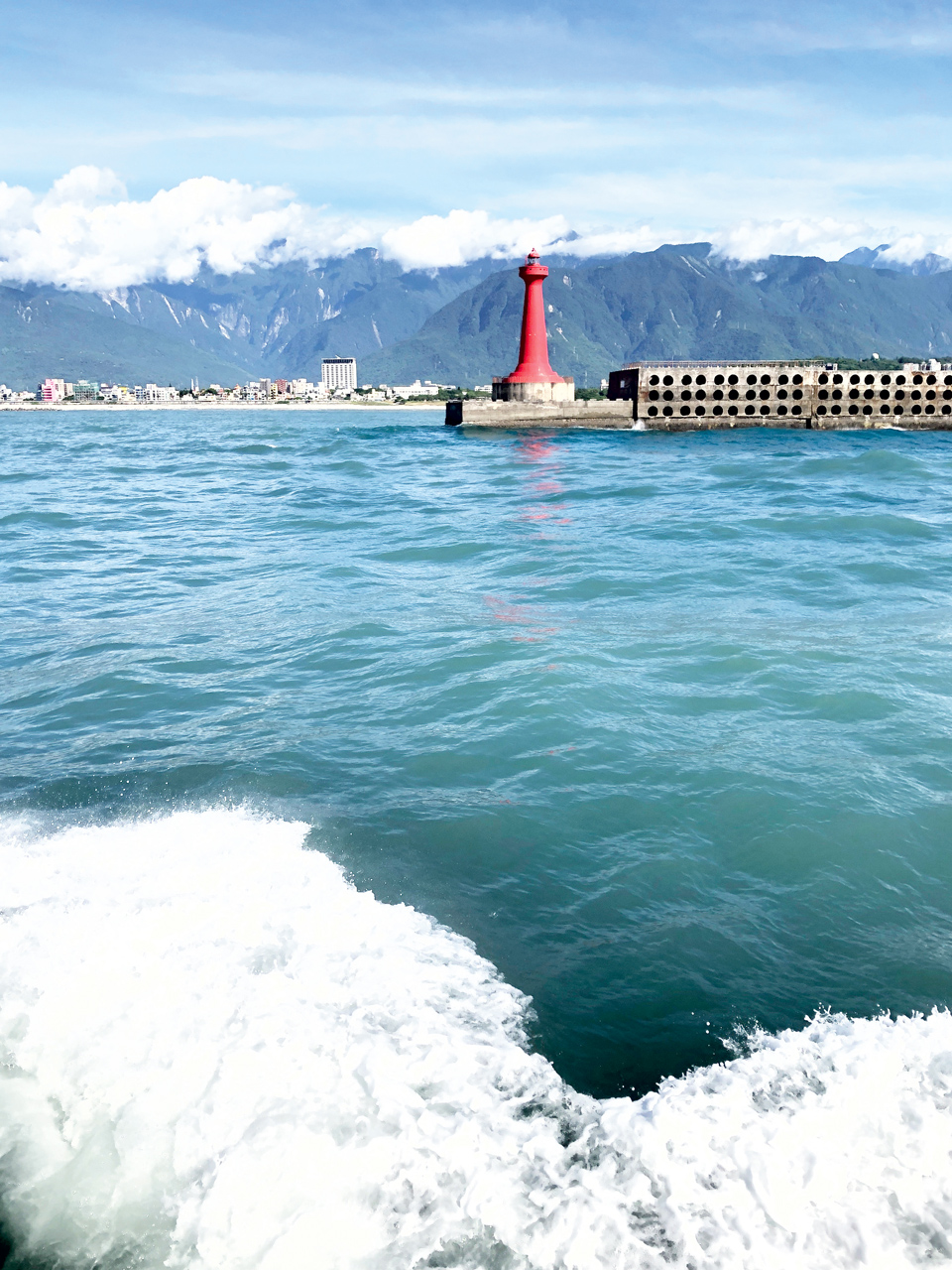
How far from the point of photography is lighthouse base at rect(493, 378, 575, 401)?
58.3 meters

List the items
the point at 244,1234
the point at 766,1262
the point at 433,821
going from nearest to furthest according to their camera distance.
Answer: the point at 766,1262, the point at 244,1234, the point at 433,821

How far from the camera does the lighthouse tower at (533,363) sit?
57062mm

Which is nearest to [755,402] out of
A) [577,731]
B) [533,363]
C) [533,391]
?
[533,391]

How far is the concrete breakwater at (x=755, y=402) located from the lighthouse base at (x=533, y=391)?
1.09 m

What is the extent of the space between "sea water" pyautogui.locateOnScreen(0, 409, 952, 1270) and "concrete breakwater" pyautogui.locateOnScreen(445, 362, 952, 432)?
48.0 m

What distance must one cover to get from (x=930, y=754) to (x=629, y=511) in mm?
14274

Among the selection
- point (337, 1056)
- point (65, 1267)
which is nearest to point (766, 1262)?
point (337, 1056)

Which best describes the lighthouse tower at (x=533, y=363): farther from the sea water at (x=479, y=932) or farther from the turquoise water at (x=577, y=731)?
the sea water at (x=479, y=932)

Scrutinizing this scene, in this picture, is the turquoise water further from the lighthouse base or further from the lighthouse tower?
the lighthouse tower

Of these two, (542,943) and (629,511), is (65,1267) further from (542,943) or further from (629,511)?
(629,511)

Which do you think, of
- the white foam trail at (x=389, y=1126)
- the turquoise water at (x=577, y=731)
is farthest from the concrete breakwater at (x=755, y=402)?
the white foam trail at (x=389, y=1126)

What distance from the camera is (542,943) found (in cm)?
457

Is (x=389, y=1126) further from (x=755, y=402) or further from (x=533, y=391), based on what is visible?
(x=755, y=402)

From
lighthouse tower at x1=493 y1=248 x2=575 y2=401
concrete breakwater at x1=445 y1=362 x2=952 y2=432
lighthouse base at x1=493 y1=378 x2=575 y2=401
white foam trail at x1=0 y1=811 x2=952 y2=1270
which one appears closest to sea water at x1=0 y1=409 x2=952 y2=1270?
white foam trail at x1=0 y1=811 x2=952 y2=1270
